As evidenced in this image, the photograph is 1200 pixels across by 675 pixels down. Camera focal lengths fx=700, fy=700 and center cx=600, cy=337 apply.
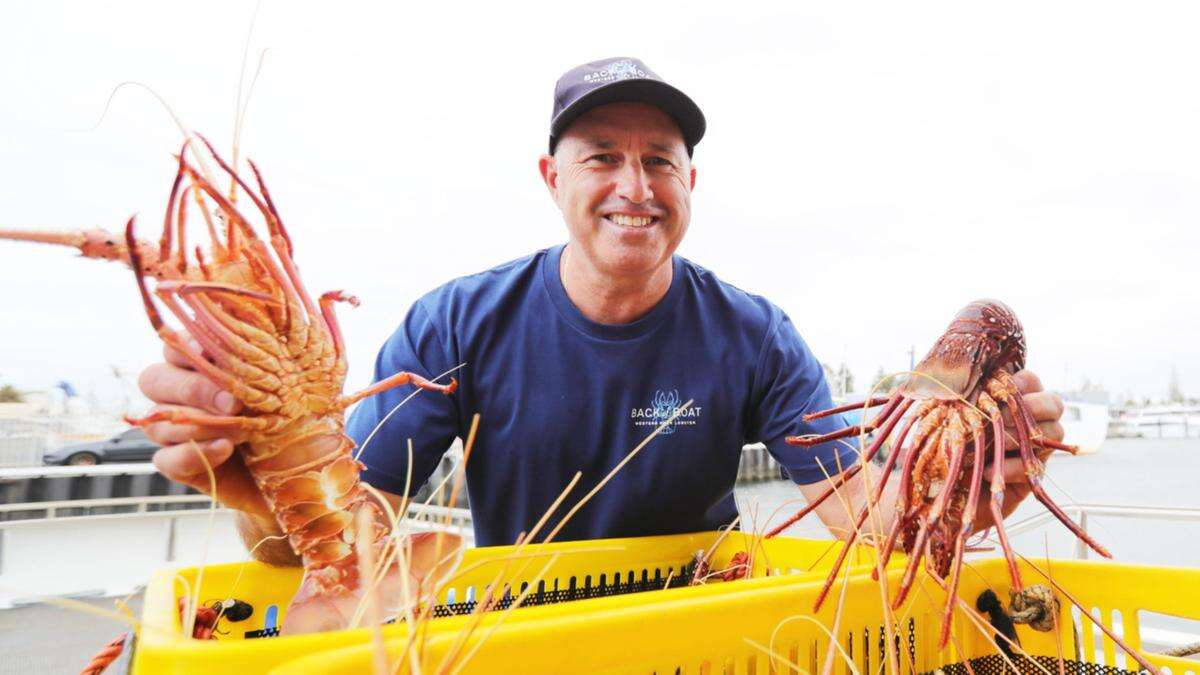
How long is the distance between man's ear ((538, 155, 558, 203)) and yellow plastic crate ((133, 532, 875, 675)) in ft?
3.30

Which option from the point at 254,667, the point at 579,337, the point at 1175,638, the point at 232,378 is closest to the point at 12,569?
the point at 579,337

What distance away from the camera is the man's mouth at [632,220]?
5.52 feet

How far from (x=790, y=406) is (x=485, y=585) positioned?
100 centimetres

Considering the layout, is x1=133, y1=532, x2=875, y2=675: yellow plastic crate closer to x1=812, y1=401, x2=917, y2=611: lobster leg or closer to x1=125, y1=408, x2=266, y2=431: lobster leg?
x1=812, y1=401, x2=917, y2=611: lobster leg

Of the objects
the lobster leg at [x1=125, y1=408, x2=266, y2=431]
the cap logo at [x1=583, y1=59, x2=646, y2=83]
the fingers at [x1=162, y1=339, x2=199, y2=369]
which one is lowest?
the lobster leg at [x1=125, y1=408, x2=266, y2=431]

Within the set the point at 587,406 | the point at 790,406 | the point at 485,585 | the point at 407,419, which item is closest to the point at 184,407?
the point at 485,585

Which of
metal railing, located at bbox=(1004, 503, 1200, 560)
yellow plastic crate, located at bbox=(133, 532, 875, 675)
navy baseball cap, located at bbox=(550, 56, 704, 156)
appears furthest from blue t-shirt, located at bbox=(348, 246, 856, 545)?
metal railing, located at bbox=(1004, 503, 1200, 560)

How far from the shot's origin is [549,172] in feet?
6.50

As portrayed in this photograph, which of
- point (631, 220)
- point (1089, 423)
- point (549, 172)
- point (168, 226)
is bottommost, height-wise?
point (1089, 423)

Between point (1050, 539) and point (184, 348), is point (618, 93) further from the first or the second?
point (1050, 539)

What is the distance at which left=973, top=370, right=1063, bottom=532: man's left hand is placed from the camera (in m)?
1.11

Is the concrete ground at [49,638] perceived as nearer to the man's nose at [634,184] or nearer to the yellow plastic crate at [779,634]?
the man's nose at [634,184]

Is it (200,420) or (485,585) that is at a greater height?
(200,420)

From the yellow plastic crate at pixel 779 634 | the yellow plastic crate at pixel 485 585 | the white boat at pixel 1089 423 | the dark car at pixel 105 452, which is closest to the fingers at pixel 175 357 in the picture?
the yellow plastic crate at pixel 485 585
